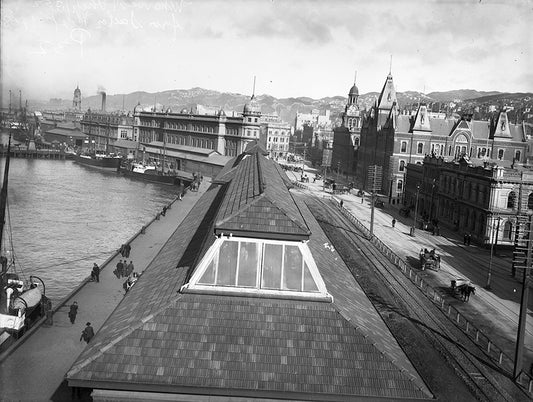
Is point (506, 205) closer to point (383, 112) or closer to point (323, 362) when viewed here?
point (323, 362)

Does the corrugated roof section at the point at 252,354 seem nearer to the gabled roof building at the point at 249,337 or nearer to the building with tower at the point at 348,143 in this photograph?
the gabled roof building at the point at 249,337

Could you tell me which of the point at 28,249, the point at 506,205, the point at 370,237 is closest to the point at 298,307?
the point at 370,237

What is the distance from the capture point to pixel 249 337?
12180 mm

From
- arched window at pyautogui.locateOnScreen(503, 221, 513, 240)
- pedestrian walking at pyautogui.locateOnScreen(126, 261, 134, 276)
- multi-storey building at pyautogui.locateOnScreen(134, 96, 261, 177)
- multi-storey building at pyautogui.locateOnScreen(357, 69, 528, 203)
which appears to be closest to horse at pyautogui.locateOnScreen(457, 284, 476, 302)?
arched window at pyautogui.locateOnScreen(503, 221, 513, 240)

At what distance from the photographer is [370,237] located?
4822cm

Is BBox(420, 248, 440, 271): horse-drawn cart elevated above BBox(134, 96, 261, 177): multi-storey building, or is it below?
below

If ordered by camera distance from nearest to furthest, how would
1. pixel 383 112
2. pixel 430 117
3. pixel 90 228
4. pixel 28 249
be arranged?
pixel 28 249, pixel 90 228, pixel 430 117, pixel 383 112

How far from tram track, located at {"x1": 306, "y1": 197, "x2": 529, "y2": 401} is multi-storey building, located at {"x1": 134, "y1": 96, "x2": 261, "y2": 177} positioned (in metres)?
89.9

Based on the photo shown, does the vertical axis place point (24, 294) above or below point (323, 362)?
below

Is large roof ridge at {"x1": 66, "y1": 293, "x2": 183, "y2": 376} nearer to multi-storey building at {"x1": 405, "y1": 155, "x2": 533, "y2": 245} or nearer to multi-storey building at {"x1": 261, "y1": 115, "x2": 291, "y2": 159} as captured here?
multi-storey building at {"x1": 405, "y1": 155, "x2": 533, "y2": 245}

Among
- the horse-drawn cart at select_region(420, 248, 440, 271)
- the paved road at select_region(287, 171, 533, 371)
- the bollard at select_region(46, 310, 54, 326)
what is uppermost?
the bollard at select_region(46, 310, 54, 326)

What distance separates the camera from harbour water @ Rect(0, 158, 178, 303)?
42.9 meters

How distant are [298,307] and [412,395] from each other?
3117mm

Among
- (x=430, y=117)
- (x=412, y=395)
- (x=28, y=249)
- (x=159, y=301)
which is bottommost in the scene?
(x=28, y=249)
